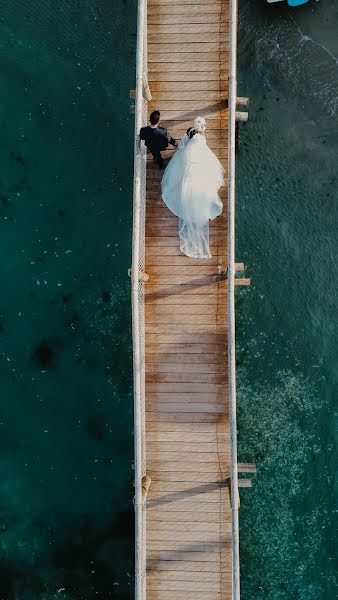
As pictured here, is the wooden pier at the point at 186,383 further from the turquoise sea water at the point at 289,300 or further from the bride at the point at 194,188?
the turquoise sea water at the point at 289,300

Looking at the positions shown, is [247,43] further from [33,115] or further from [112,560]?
[112,560]

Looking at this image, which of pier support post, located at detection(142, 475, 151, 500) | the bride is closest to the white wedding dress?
the bride

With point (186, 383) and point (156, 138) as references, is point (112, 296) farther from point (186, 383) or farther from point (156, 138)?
point (156, 138)

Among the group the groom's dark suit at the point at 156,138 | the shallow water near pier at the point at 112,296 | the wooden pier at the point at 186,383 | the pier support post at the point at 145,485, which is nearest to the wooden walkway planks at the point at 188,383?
the wooden pier at the point at 186,383

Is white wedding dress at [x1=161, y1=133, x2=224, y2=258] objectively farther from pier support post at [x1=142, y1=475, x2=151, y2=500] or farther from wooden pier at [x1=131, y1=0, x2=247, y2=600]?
pier support post at [x1=142, y1=475, x2=151, y2=500]

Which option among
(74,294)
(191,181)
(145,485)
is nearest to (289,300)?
(191,181)
